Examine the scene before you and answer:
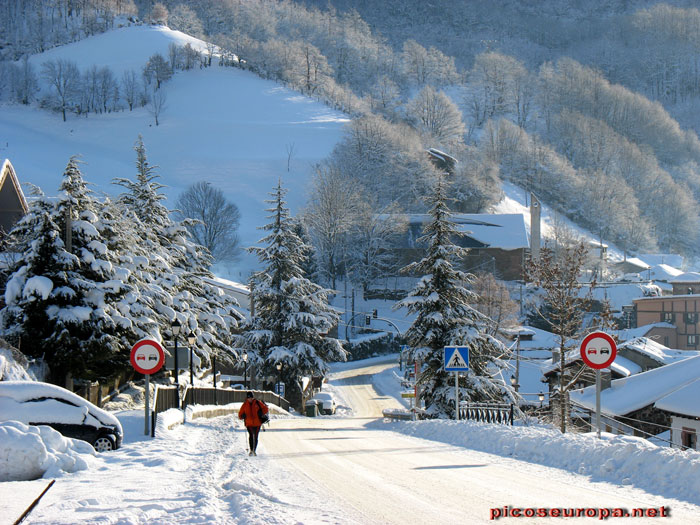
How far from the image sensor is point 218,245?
271ft

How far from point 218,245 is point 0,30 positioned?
136 metres

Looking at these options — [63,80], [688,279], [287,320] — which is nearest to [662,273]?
[688,279]

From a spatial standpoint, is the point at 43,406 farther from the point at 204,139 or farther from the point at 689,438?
the point at 204,139

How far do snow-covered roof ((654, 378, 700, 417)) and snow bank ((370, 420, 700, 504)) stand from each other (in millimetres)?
8393

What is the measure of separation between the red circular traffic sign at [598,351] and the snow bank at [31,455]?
921cm

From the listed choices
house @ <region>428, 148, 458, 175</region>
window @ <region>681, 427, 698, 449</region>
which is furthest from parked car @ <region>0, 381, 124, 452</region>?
house @ <region>428, 148, 458, 175</region>

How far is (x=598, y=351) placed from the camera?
13.8 meters

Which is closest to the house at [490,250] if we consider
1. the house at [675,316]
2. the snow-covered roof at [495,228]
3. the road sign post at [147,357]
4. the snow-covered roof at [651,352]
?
the snow-covered roof at [495,228]

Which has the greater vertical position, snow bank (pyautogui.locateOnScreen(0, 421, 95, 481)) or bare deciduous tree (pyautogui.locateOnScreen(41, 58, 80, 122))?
bare deciduous tree (pyautogui.locateOnScreen(41, 58, 80, 122))

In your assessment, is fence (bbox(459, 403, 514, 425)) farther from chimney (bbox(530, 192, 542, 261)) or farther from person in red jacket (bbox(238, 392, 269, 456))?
chimney (bbox(530, 192, 542, 261))

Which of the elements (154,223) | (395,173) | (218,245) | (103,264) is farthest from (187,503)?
(395,173)

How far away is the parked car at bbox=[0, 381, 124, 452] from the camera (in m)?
13.1

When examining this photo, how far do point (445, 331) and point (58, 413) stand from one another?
20203 millimetres

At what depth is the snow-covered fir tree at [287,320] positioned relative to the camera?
4162cm
